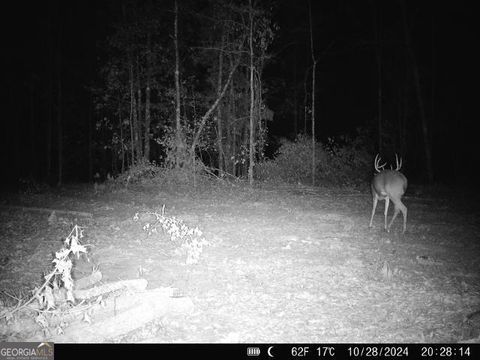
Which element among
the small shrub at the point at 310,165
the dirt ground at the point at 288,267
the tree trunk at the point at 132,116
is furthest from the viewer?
the tree trunk at the point at 132,116

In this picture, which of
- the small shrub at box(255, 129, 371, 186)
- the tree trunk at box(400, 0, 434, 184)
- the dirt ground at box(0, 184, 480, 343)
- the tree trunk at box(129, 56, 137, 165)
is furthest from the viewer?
the tree trunk at box(129, 56, 137, 165)

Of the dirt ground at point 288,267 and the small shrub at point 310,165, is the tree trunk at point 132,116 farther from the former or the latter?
the dirt ground at point 288,267

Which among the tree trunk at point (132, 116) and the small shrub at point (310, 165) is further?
the tree trunk at point (132, 116)

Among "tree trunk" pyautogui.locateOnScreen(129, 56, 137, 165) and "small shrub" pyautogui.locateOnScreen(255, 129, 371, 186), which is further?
"tree trunk" pyautogui.locateOnScreen(129, 56, 137, 165)

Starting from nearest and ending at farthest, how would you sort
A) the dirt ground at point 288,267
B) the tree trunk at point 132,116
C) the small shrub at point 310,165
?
the dirt ground at point 288,267 → the small shrub at point 310,165 → the tree trunk at point 132,116

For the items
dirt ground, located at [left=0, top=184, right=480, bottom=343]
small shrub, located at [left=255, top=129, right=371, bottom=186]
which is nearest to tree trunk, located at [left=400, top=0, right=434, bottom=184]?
small shrub, located at [left=255, top=129, right=371, bottom=186]

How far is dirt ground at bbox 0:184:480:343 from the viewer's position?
5477 mm

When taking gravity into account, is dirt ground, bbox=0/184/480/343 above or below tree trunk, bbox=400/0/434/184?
below

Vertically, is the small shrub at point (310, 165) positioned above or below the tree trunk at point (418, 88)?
below

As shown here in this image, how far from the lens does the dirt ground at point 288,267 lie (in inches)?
216

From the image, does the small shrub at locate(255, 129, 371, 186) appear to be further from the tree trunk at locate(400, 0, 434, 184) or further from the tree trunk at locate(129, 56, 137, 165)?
the tree trunk at locate(129, 56, 137, 165)

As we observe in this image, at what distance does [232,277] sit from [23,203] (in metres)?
11.1

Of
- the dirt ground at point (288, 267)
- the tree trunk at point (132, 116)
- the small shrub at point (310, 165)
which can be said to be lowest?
the dirt ground at point (288, 267)

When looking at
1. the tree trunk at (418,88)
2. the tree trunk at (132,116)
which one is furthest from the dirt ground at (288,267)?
the tree trunk at (132,116)
